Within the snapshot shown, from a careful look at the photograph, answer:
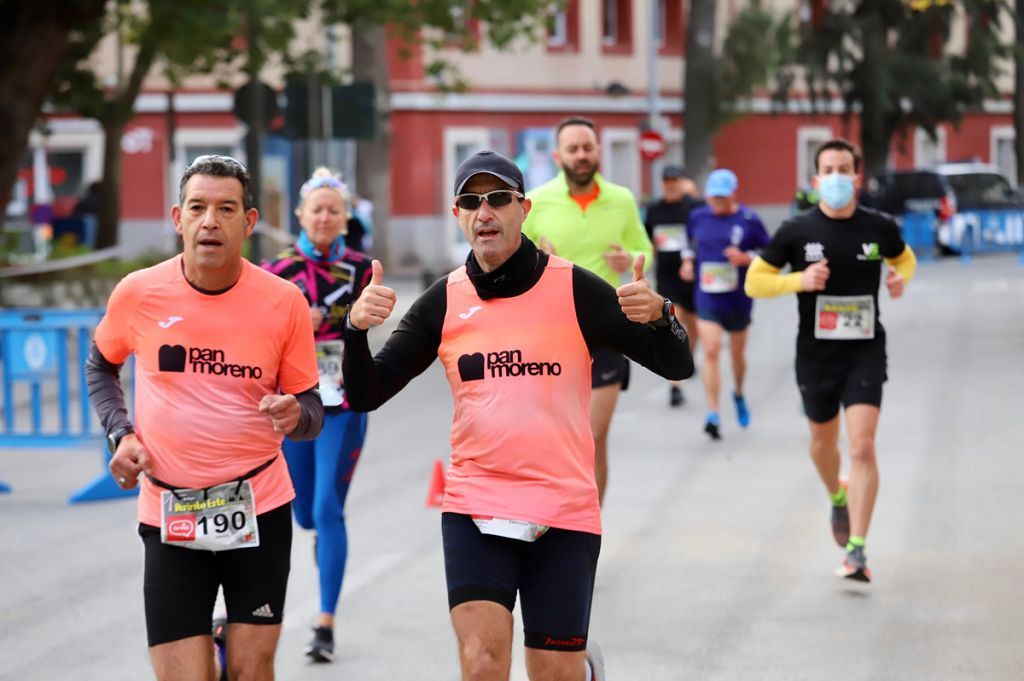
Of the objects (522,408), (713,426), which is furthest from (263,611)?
(713,426)

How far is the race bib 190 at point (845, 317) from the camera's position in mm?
8734

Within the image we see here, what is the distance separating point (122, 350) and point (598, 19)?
41.4 m

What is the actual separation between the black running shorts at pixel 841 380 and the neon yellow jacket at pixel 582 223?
950 millimetres

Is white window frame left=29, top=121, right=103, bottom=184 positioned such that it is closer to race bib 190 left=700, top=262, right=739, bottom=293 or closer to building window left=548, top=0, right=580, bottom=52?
building window left=548, top=0, right=580, bottom=52

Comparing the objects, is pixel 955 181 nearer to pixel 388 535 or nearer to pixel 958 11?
pixel 958 11

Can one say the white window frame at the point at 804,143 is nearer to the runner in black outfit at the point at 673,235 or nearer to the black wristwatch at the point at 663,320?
the runner in black outfit at the point at 673,235

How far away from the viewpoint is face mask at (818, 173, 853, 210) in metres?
8.68

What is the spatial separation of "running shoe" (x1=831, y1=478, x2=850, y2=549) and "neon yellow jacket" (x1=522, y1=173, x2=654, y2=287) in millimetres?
1513

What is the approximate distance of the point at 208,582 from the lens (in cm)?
514

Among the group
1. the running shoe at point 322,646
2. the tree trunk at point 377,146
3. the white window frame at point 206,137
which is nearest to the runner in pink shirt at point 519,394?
the running shoe at point 322,646

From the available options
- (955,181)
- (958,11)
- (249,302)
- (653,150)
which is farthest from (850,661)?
(958,11)

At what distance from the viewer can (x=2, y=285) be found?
23.9 metres

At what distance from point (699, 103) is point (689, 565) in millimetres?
32129

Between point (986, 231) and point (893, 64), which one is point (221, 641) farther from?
point (893, 64)
